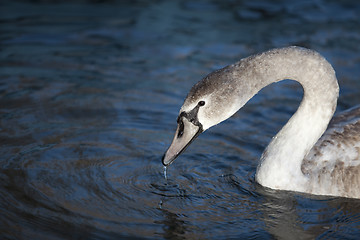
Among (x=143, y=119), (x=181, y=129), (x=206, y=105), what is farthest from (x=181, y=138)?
(x=143, y=119)

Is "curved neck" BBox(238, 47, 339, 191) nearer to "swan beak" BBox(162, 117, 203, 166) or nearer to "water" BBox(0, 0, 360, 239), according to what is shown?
"water" BBox(0, 0, 360, 239)

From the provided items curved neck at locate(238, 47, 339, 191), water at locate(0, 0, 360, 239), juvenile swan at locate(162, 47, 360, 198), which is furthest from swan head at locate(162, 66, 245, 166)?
water at locate(0, 0, 360, 239)

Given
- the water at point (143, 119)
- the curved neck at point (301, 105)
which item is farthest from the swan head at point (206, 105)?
the water at point (143, 119)

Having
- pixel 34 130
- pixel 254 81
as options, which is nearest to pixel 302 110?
pixel 254 81

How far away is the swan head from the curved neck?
0.71ft

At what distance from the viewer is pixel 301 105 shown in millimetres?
5883

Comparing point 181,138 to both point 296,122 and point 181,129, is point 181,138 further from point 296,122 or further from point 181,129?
point 296,122

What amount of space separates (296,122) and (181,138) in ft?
4.03

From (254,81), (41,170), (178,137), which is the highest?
(254,81)

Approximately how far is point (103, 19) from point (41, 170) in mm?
6073

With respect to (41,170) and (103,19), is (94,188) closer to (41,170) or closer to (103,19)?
(41,170)

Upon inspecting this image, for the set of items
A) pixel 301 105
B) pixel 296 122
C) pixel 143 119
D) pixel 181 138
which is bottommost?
pixel 143 119

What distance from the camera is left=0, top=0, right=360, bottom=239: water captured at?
17.6 ft

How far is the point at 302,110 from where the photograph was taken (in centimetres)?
587
